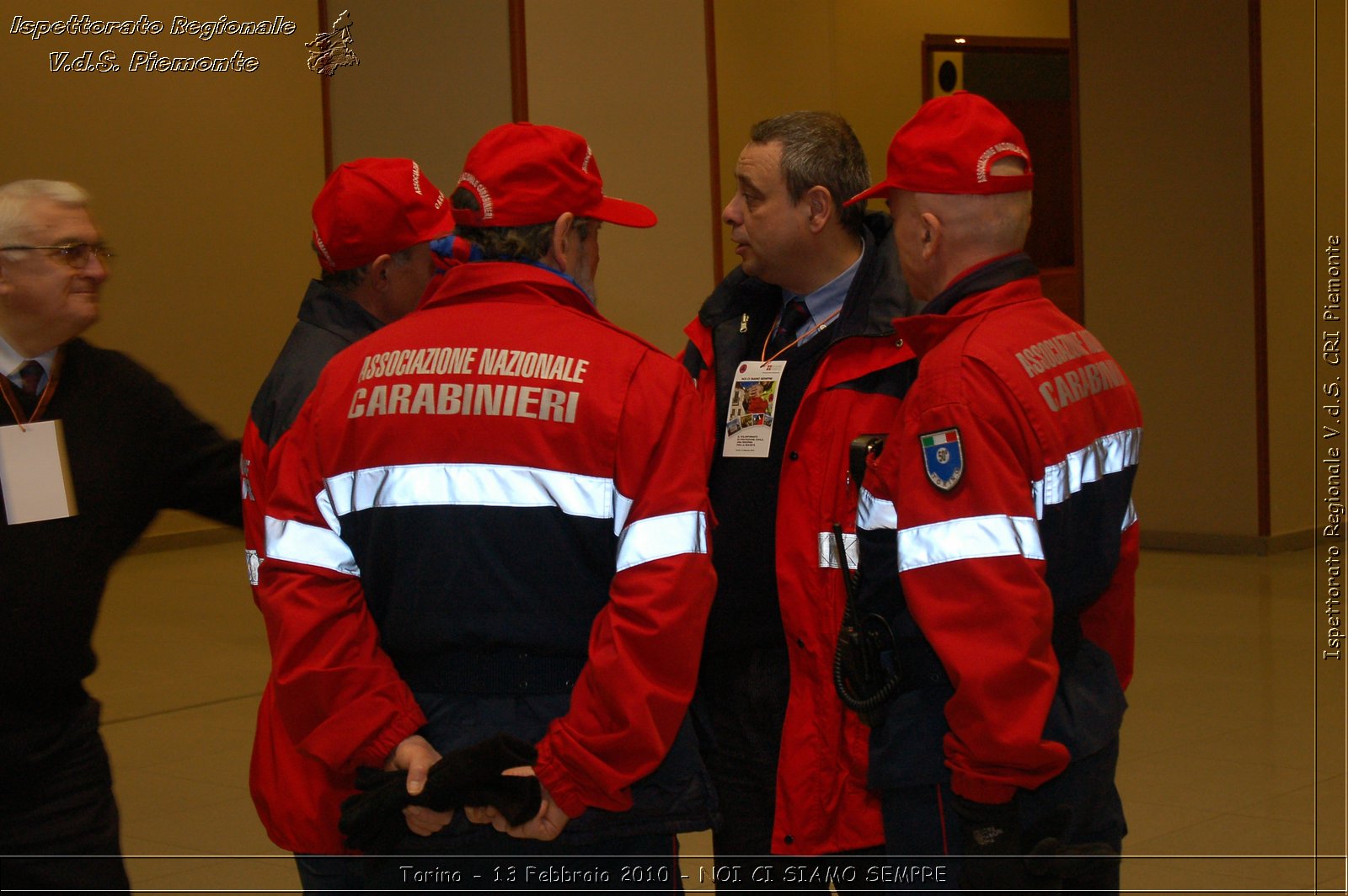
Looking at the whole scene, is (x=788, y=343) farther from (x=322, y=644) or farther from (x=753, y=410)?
(x=322, y=644)

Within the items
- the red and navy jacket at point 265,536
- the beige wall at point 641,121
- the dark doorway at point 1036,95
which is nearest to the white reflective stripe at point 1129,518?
the red and navy jacket at point 265,536

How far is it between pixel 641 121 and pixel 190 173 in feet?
12.1

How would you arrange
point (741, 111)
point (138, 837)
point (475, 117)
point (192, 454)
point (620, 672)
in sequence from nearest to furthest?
1. point (620, 672)
2. point (192, 454)
3. point (138, 837)
4. point (475, 117)
5. point (741, 111)

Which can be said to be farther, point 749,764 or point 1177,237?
point 1177,237

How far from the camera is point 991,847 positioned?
1.89 metres

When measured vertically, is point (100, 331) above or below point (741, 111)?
below

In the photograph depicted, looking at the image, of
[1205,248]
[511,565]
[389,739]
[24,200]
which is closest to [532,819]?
[389,739]

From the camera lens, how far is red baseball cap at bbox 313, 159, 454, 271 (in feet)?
8.91

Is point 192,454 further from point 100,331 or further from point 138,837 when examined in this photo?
point 100,331

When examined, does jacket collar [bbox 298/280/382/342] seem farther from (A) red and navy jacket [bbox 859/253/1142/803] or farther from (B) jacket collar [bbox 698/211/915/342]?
(A) red and navy jacket [bbox 859/253/1142/803]

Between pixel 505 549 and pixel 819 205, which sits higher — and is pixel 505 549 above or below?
below

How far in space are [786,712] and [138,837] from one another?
8.05ft

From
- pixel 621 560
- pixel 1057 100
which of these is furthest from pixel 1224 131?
pixel 621 560

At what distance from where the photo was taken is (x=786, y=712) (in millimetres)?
2352
